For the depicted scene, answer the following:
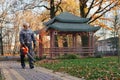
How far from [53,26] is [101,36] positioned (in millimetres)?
57344

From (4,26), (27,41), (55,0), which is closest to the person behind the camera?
(27,41)

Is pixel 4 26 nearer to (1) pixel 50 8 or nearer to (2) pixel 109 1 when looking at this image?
(1) pixel 50 8

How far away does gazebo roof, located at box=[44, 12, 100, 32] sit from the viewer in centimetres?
3544

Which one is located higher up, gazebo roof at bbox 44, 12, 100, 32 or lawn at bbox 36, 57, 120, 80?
gazebo roof at bbox 44, 12, 100, 32

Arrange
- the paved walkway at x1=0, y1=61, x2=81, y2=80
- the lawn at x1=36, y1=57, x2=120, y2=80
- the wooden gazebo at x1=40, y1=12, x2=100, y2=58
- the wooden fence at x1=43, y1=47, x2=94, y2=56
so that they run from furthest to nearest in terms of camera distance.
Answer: the wooden gazebo at x1=40, y1=12, x2=100, y2=58
the wooden fence at x1=43, y1=47, x2=94, y2=56
the paved walkway at x1=0, y1=61, x2=81, y2=80
the lawn at x1=36, y1=57, x2=120, y2=80

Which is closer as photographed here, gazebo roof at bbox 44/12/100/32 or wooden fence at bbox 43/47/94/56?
wooden fence at bbox 43/47/94/56

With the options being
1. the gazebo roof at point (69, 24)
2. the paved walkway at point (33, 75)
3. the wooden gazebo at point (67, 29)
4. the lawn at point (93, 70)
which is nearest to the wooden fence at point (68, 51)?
the wooden gazebo at point (67, 29)

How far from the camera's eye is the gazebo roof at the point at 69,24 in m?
35.4

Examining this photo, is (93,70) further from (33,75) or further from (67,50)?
(67,50)

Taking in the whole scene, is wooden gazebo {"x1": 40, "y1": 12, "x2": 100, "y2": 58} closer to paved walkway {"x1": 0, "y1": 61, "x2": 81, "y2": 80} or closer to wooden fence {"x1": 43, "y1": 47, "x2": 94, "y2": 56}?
wooden fence {"x1": 43, "y1": 47, "x2": 94, "y2": 56}

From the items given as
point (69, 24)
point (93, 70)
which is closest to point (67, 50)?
point (69, 24)

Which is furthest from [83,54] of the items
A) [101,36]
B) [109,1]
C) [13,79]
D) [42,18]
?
[101,36]

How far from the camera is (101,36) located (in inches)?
3595

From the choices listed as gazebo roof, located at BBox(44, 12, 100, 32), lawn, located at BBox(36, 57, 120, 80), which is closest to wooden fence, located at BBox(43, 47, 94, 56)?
gazebo roof, located at BBox(44, 12, 100, 32)
